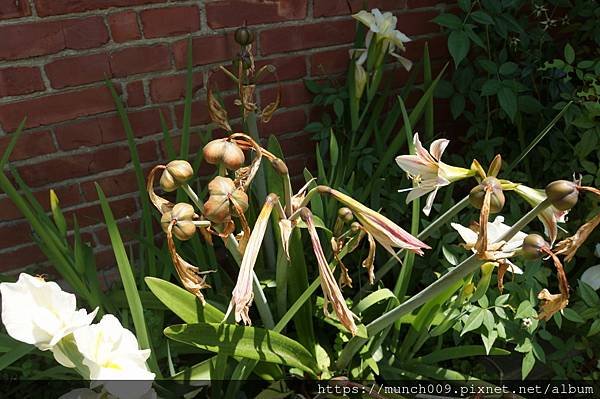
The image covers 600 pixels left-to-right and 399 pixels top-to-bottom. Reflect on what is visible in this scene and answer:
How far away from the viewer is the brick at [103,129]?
4.89ft

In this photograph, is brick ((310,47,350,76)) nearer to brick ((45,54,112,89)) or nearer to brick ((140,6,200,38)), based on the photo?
brick ((140,6,200,38))

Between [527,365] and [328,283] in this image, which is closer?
[328,283]

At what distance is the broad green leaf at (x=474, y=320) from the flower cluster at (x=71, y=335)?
720 mm

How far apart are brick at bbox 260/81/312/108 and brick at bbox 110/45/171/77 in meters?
0.32

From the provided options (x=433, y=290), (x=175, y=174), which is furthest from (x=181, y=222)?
(x=433, y=290)

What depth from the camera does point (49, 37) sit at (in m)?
1.36

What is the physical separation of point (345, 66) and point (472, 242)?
976mm

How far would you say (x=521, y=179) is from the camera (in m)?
1.58

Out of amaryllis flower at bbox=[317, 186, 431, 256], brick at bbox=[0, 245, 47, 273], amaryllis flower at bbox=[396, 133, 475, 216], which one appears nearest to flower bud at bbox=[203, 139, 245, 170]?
amaryllis flower at bbox=[317, 186, 431, 256]

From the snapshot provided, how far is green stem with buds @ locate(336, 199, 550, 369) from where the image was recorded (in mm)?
805

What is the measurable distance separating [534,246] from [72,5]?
3.99 ft

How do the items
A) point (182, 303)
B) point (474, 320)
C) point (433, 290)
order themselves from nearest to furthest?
1. point (433, 290)
2. point (182, 303)
3. point (474, 320)

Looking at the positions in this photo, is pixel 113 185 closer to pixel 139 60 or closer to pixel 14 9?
pixel 139 60

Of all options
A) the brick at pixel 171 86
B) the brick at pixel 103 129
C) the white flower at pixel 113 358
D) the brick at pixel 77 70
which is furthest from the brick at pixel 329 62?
the white flower at pixel 113 358
